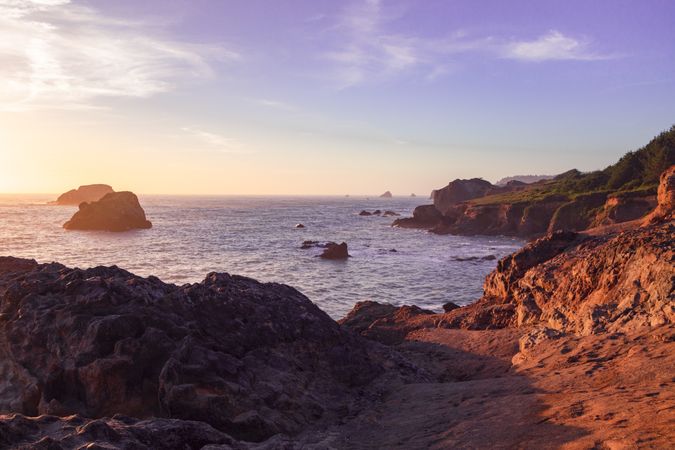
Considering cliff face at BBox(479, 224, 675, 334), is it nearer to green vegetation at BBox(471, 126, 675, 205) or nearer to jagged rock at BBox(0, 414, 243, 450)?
jagged rock at BBox(0, 414, 243, 450)

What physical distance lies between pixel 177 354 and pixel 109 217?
87744 millimetres

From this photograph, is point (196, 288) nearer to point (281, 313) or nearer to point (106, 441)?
point (281, 313)

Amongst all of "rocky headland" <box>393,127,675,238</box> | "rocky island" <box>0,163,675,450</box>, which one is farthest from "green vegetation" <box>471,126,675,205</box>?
"rocky island" <box>0,163,675,450</box>

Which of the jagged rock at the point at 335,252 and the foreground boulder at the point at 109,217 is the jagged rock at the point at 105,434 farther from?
the foreground boulder at the point at 109,217

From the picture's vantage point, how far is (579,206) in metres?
61.7

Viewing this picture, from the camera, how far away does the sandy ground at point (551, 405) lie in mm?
6590

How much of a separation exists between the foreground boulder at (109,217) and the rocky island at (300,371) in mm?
79734

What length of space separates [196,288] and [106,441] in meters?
6.57

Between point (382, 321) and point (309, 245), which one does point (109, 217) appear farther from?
point (382, 321)

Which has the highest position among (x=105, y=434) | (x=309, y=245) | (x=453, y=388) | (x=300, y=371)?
(x=105, y=434)

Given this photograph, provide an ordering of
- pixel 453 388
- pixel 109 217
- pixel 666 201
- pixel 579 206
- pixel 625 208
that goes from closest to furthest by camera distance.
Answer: pixel 453 388 → pixel 666 201 → pixel 625 208 → pixel 579 206 → pixel 109 217

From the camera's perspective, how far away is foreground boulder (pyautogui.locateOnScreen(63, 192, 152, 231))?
84.9 m

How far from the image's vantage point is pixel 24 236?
70250 millimetres

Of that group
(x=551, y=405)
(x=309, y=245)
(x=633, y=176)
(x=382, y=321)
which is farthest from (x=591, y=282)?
(x=633, y=176)
